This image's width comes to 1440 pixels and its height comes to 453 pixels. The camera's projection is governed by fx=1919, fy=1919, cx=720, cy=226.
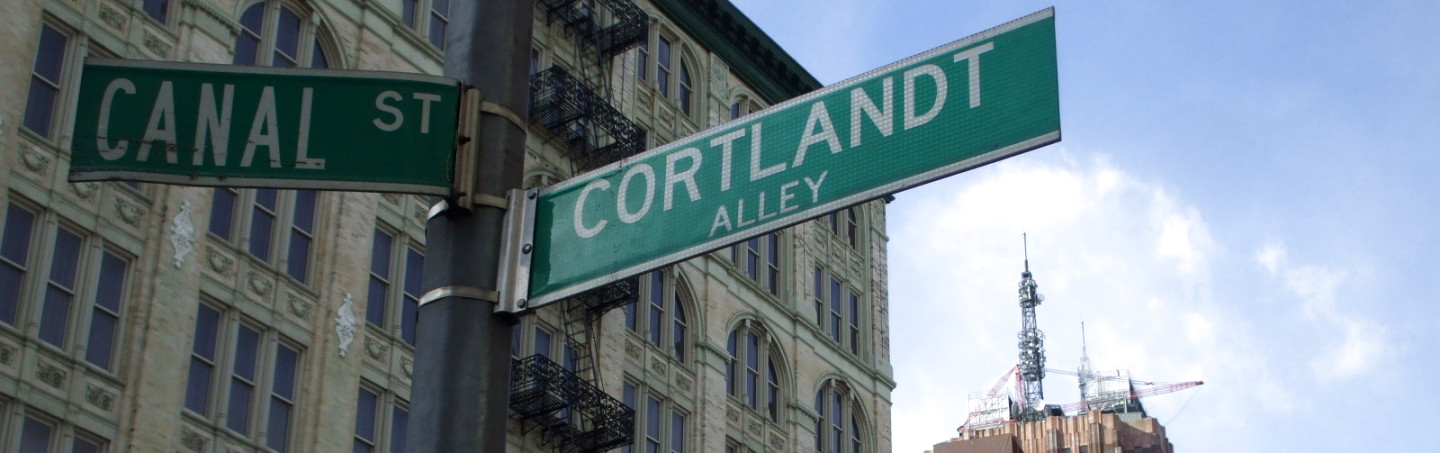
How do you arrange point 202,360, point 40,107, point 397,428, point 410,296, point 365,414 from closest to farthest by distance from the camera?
point 40,107, point 202,360, point 365,414, point 397,428, point 410,296

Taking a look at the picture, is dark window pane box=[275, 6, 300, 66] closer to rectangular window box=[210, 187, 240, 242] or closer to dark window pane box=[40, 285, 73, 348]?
rectangular window box=[210, 187, 240, 242]

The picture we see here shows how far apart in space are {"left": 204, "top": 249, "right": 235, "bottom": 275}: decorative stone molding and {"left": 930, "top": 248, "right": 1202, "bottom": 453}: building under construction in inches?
4000

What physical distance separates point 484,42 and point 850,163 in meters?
1.36

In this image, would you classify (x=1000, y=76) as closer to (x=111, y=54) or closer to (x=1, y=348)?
(x=1, y=348)

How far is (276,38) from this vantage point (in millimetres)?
31469

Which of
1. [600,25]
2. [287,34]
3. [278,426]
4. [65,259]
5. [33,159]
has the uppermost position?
A: [600,25]

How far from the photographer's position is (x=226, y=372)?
2836cm

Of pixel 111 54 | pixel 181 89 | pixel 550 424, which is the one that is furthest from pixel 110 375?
pixel 181 89

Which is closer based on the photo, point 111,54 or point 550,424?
point 111,54

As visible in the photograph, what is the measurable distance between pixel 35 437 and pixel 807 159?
840 inches

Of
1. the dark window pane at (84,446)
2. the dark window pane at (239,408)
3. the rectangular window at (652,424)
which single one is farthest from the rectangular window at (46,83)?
the rectangular window at (652,424)

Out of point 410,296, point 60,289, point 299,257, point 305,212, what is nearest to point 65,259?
point 60,289

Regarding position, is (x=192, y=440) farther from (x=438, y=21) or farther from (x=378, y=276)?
(x=438, y=21)

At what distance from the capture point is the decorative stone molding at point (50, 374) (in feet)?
84.1
